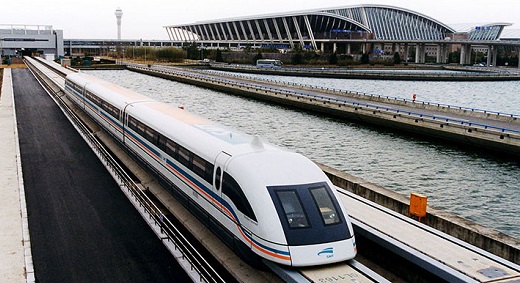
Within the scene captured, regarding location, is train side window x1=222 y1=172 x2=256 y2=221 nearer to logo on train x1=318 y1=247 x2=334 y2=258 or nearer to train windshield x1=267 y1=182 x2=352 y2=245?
train windshield x1=267 y1=182 x2=352 y2=245

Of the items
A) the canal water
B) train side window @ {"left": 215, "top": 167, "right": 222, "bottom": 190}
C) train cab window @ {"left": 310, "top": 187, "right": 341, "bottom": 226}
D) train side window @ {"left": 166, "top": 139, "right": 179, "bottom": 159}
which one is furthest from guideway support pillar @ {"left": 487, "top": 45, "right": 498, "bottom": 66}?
train cab window @ {"left": 310, "top": 187, "right": 341, "bottom": 226}

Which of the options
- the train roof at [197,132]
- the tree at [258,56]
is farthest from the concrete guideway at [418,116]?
the tree at [258,56]

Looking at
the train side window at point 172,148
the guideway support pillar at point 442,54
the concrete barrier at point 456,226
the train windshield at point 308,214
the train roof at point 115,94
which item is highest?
the guideway support pillar at point 442,54

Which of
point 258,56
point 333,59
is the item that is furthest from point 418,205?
point 333,59

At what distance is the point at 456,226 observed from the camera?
1623cm

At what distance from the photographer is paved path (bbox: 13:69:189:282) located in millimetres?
14117

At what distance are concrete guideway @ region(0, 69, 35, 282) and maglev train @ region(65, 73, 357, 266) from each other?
5003 millimetres

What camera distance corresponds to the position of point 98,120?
110 ft

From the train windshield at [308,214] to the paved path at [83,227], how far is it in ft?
10.8

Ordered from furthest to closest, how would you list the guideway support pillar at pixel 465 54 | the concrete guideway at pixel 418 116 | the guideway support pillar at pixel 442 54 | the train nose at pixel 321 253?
the guideway support pillar at pixel 442 54, the guideway support pillar at pixel 465 54, the concrete guideway at pixel 418 116, the train nose at pixel 321 253

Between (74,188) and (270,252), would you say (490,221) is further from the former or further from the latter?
(74,188)

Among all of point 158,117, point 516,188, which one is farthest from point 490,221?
point 158,117

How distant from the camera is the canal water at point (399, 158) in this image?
92.8ft

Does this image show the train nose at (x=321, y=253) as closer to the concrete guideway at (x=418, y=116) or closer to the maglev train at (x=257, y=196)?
the maglev train at (x=257, y=196)
